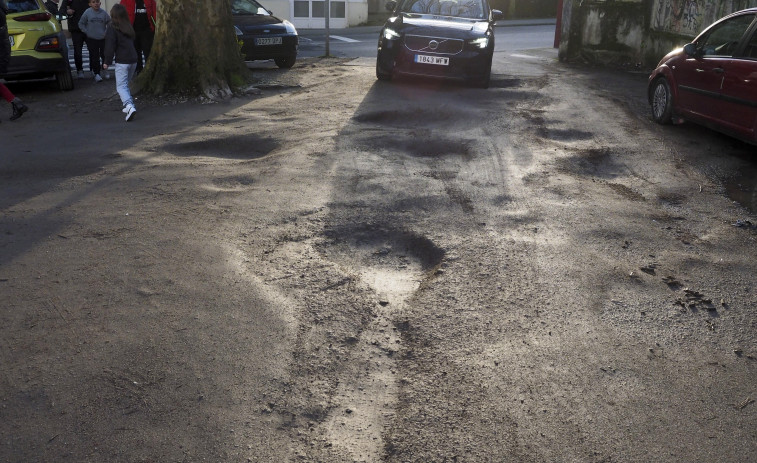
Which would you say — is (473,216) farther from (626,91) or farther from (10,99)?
(626,91)

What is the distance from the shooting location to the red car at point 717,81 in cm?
820

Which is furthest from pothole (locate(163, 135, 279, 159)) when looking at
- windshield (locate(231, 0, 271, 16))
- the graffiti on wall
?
the graffiti on wall

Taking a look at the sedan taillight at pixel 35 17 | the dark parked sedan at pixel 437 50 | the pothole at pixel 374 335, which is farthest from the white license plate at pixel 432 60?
the pothole at pixel 374 335

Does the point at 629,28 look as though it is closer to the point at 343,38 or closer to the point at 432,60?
the point at 432,60

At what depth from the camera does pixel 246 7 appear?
16.5 m

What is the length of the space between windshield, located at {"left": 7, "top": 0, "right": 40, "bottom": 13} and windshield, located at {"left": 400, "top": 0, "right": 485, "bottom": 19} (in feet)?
21.1

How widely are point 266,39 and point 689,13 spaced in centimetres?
883

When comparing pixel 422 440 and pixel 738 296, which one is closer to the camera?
pixel 422 440

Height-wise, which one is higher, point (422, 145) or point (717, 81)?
point (717, 81)

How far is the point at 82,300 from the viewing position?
4.46 meters

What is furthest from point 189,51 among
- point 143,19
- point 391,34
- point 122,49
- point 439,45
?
point 439,45

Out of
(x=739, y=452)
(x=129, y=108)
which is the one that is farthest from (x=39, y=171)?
(x=739, y=452)

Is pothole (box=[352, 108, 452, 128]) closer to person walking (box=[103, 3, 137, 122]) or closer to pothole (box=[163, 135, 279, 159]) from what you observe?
pothole (box=[163, 135, 279, 159])

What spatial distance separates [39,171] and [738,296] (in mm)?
6444
